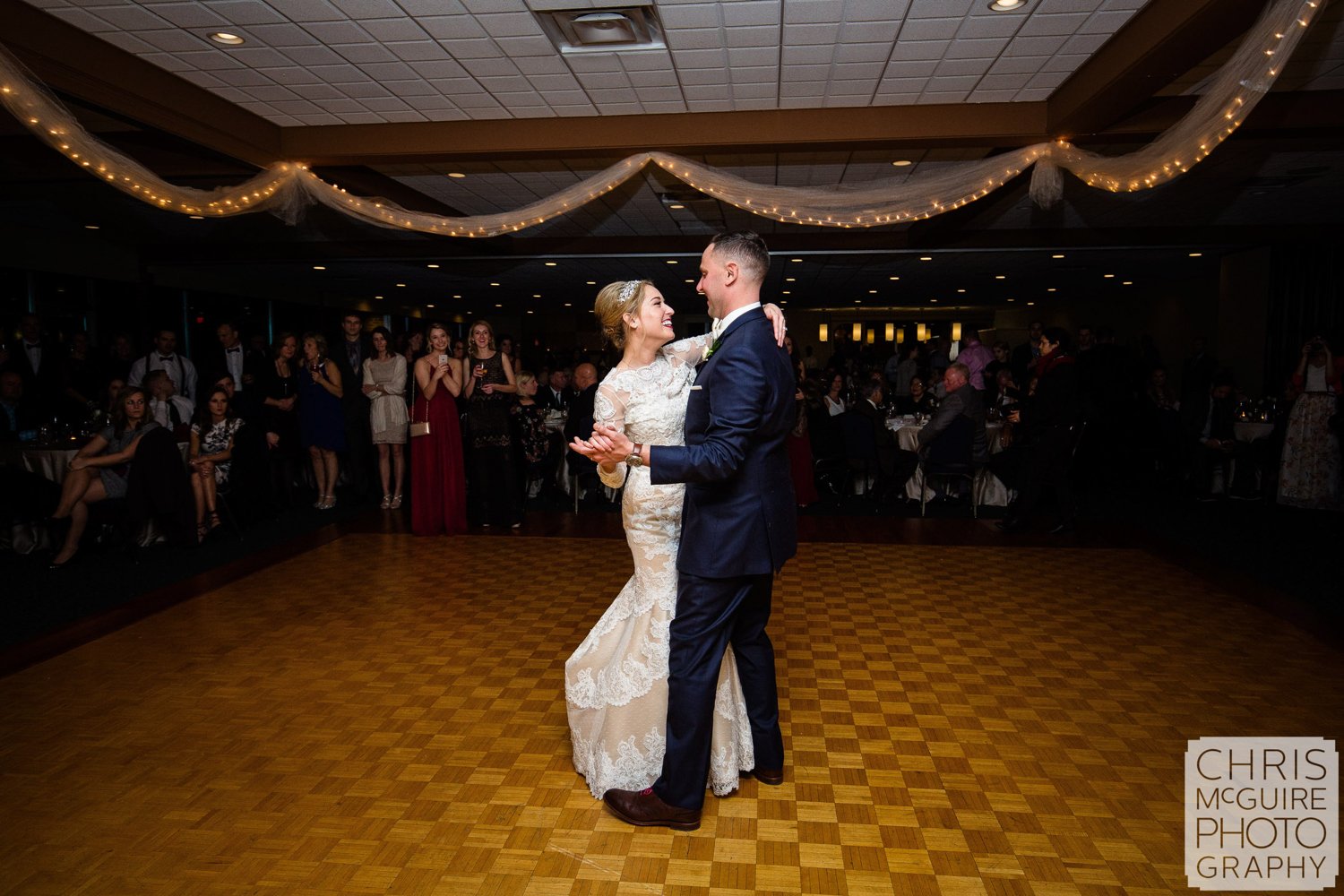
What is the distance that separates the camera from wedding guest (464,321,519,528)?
6031 millimetres

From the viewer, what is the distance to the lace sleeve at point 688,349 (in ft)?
8.55

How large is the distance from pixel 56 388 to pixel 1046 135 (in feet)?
27.2

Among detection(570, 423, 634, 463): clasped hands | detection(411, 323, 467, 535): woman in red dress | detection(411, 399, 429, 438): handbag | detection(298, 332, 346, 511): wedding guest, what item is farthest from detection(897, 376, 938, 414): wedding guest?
detection(570, 423, 634, 463): clasped hands

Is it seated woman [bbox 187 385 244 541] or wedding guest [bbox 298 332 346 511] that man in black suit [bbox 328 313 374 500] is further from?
seated woman [bbox 187 385 244 541]

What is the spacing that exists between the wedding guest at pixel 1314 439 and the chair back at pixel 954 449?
2572 mm

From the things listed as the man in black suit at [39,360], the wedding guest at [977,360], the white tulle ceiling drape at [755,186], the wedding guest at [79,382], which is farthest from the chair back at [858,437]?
the man in black suit at [39,360]

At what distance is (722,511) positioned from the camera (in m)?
2.20

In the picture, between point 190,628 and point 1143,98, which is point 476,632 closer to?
point 190,628

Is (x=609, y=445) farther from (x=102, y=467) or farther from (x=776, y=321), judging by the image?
(x=102, y=467)

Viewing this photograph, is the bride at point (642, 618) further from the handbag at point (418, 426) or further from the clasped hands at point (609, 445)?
the handbag at point (418, 426)

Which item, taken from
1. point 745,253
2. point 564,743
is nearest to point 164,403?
point 564,743

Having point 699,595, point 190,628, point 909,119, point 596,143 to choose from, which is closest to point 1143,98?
point 909,119

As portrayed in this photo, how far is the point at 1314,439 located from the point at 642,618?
256 inches

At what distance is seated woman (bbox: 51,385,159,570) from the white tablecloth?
573 centimetres
